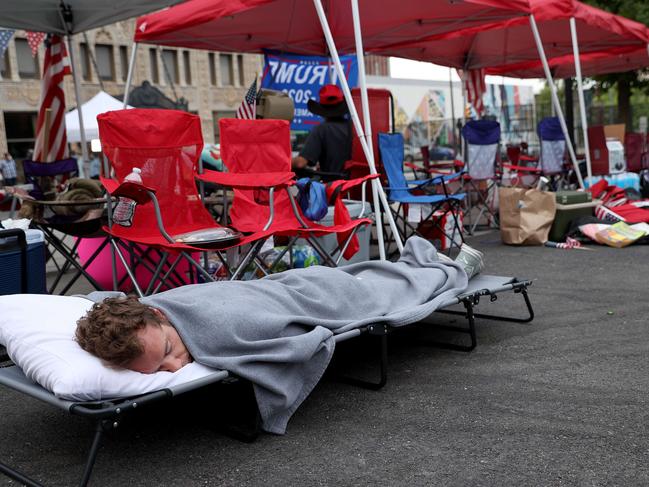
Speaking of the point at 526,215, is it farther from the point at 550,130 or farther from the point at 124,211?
the point at 124,211

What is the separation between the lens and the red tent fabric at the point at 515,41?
32.2 feet

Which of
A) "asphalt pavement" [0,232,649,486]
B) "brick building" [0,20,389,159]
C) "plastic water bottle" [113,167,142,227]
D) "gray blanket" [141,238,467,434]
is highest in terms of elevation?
"brick building" [0,20,389,159]

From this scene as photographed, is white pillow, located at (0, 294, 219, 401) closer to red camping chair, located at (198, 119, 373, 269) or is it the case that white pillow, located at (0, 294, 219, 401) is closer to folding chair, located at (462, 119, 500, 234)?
red camping chair, located at (198, 119, 373, 269)

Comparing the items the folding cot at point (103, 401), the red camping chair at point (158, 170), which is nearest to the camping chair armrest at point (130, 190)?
the red camping chair at point (158, 170)

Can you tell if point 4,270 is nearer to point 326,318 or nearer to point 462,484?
point 326,318

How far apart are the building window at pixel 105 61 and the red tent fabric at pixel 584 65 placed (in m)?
25.1

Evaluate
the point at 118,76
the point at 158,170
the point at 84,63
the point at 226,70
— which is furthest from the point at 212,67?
the point at 158,170

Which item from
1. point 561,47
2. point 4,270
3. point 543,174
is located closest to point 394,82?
point 561,47

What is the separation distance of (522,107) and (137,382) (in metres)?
22.5

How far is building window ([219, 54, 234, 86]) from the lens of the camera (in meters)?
41.0

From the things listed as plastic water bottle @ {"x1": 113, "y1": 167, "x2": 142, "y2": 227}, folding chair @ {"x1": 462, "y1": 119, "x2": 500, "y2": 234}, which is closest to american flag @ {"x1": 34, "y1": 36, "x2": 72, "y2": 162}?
plastic water bottle @ {"x1": 113, "y1": 167, "x2": 142, "y2": 227}

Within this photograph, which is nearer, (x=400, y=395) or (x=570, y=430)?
(x=570, y=430)

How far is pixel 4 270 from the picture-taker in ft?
12.9

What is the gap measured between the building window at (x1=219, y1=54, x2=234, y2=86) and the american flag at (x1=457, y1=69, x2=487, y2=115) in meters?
30.1
